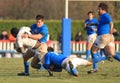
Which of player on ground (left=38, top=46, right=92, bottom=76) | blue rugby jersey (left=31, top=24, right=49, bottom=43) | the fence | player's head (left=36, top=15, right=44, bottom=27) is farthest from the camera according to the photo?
the fence

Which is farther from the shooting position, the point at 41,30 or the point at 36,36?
the point at 41,30

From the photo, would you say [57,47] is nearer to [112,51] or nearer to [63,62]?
[112,51]

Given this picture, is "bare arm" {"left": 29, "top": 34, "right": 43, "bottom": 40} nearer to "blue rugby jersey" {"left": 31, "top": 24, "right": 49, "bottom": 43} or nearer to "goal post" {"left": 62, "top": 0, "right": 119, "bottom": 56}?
"blue rugby jersey" {"left": 31, "top": 24, "right": 49, "bottom": 43}

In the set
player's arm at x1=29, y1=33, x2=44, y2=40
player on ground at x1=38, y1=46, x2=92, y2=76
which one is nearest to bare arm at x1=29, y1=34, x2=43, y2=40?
player's arm at x1=29, y1=33, x2=44, y2=40

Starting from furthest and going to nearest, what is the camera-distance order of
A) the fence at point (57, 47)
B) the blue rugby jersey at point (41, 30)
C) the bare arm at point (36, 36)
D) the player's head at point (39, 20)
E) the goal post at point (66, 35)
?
1. the fence at point (57, 47)
2. the goal post at point (66, 35)
3. the player's head at point (39, 20)
4. the blue rugby jersey at point (41, 30)
5. the bare arm at point (36, 36)

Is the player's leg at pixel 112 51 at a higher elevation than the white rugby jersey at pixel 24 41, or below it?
below

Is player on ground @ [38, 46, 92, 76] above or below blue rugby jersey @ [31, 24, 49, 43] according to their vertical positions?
below

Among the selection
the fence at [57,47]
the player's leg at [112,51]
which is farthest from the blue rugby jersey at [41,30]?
the fence at [57,47]

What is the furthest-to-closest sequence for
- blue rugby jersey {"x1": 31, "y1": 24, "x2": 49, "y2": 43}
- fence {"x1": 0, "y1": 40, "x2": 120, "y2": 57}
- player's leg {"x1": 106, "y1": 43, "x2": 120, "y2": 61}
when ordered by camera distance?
fence {"x1": 0, "y1": 40, "x2": 120, "y2": 57}
player's leg {"x1": 106, "y1": 43, "x2": 120, "y2": 61}
blue rugby jersey {"x1": 31, "y1": 24, "x2": 49, "y2": 43}

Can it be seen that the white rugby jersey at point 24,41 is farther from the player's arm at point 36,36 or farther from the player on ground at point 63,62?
the player on ground at point 63,62

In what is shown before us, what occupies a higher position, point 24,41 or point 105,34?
point 105,34

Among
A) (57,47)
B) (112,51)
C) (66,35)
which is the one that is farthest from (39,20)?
(57,47)

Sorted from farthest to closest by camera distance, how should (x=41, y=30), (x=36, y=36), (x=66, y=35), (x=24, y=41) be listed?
(x=66, y=35) < (x=41, y=30) < (x=36, y=36) < (x=24, y=41)

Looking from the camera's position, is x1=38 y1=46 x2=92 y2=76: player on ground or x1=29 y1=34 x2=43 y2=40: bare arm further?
x1=29 y1=34 x2=43 y2=40: bare arm
